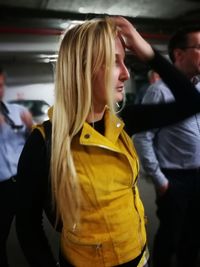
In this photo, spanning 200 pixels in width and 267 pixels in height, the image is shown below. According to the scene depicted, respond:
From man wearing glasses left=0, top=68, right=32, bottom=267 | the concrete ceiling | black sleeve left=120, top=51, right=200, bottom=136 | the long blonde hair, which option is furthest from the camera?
the concrete ceiling

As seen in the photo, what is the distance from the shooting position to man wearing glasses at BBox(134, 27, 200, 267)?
152 centimetres

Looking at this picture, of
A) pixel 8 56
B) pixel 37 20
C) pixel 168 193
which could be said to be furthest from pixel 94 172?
pixel 8 56

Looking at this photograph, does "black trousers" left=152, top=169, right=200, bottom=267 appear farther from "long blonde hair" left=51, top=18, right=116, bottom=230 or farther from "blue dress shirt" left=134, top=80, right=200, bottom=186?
"long blonde hair" left=51, top=18, right=116, bottom=230

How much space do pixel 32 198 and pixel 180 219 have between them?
43.6 inches

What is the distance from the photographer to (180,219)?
1.60 metres

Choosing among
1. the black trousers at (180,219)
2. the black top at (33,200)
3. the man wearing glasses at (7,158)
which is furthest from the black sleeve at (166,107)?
the man wearing glasses at (7,158)

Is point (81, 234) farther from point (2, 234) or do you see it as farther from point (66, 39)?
point (2, 234)

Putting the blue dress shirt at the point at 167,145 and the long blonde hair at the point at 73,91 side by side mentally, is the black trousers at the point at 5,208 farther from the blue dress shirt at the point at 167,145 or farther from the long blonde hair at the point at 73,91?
the long blonde hair at the point at 73,91

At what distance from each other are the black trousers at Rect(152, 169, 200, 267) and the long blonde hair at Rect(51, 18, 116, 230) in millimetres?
940

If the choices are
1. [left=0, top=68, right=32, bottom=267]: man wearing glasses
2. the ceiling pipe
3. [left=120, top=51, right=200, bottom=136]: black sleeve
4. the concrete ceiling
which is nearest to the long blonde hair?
[left=120, top=51, right=200, bottom=136]: black sleeve

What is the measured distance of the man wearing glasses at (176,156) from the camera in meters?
1.52

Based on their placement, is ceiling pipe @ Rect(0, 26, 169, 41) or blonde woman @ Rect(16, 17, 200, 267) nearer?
blonde woman @ Rect(16, 17, 200, 267)

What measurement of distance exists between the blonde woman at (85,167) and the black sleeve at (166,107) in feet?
0.40

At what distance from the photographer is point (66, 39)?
29.9 inches
